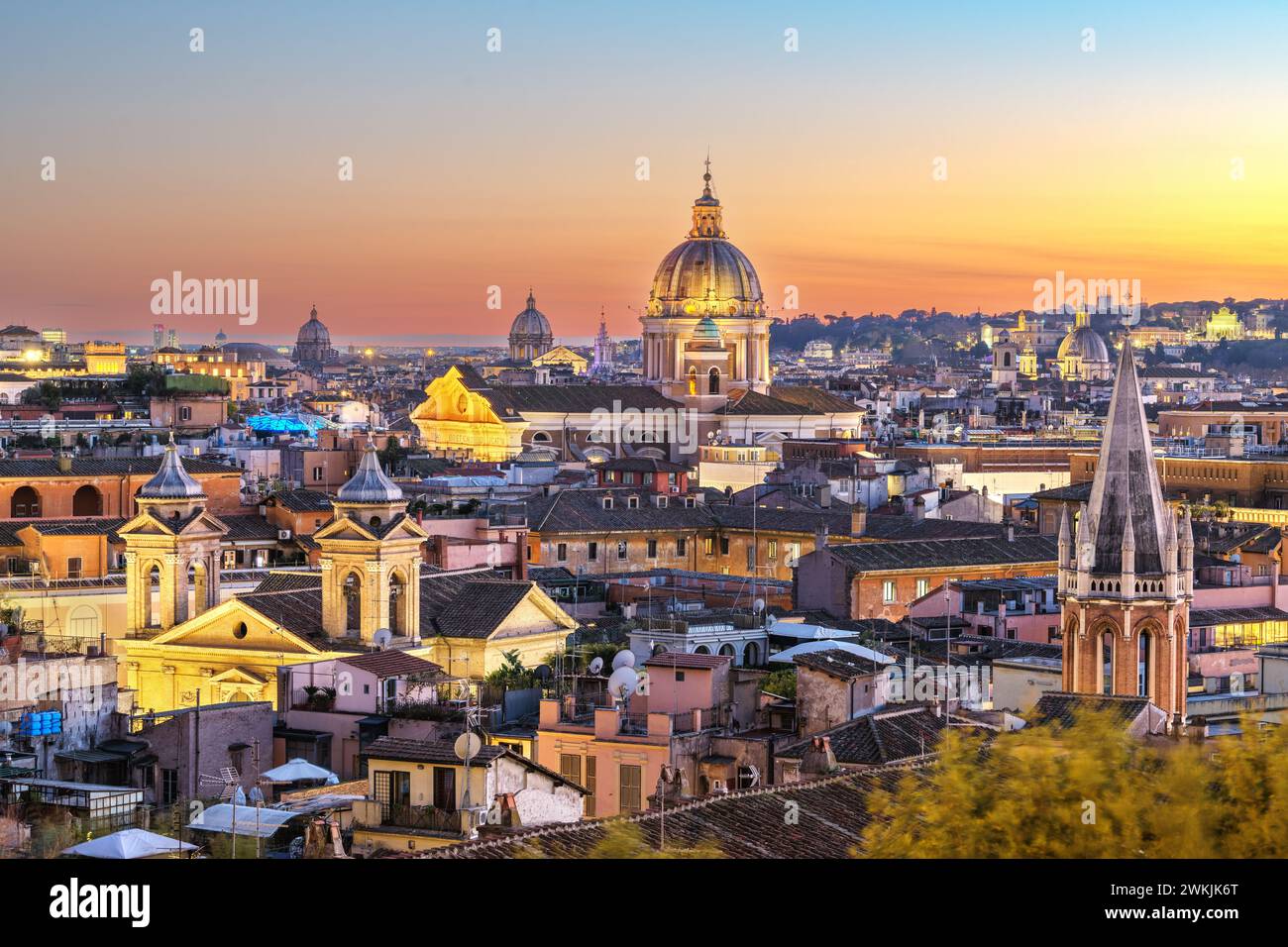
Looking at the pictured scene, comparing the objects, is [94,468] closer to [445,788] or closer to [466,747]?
[445,788]

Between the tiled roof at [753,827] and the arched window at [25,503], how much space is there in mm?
19292

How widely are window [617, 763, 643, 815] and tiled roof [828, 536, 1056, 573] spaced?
42.4 ft

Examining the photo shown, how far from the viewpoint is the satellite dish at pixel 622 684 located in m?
15.5

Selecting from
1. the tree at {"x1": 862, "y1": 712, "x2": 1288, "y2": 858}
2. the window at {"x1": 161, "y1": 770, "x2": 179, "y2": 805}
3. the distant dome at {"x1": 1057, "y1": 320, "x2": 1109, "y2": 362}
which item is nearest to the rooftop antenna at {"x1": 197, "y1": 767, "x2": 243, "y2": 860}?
the window at {"x1": 161, "y1": 770, "x2": 179, "y2": 805}

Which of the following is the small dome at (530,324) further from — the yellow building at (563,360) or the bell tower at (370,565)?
the bell tower at (370,565)

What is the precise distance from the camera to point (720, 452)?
167 feet

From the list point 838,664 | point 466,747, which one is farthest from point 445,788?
point 838,664

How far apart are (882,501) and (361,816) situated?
29.7 metres

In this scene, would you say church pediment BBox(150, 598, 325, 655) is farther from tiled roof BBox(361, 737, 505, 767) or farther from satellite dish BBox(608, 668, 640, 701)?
tiled roof BBox(361, 737, 505, 767)

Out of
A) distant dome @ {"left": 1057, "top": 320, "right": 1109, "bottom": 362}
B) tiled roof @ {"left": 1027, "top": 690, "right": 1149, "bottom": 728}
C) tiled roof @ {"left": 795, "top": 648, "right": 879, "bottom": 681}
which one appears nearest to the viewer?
tiled roof @ {"left": 1027, "top": 690, "right": 1149, "bottom": 728}

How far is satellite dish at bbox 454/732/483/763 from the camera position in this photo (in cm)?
1155

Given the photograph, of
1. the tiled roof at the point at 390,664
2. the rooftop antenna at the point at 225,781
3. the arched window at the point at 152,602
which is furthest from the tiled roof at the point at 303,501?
the rooftop antenna at the point at 225,781
